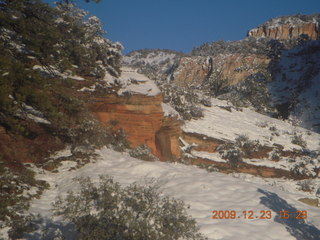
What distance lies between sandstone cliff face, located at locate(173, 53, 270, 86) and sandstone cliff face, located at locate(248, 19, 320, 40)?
800 inches

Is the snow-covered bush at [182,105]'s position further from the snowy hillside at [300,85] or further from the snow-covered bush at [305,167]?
the snowy hillside at [300,85]

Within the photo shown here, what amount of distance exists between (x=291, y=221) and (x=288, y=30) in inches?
3284

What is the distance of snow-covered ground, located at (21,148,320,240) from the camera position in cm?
548

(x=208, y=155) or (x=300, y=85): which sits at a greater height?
(x=300, y=85)

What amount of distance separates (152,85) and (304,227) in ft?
32.9

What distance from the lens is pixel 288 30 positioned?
7531 centimetres

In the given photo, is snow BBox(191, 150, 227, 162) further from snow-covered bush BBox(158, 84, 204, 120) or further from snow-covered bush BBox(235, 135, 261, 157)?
snow-covered bush BBox(158, 84, 204, 120)

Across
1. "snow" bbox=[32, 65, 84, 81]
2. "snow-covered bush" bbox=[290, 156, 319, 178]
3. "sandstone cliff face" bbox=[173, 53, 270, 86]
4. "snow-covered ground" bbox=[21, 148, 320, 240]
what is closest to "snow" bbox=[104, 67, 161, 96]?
"snow" bbox=[32, 65, 84, 81]

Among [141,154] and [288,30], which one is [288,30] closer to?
[288,30]

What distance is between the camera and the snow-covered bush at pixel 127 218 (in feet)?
13.0

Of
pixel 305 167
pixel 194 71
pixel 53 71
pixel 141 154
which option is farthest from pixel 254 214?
pixel 194 71

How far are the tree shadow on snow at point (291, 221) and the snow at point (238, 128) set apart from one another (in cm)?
951

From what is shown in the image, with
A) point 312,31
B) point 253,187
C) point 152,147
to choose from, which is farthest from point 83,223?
point 312,31

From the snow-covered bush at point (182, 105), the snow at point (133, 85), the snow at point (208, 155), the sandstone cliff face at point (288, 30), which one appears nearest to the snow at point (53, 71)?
the snow at point (133, 85)
